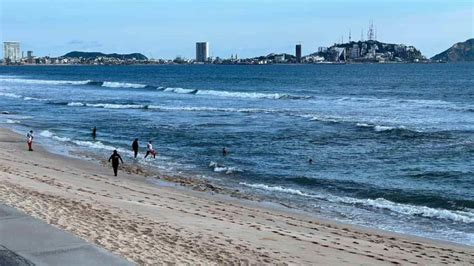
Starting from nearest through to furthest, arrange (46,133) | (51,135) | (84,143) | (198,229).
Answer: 1. (198,229)
2. (84,143)
3. (51,135)
4. (46,133)

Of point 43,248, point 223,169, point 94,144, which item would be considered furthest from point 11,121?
point 43,248

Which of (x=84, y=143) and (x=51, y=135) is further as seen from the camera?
(x=51, y=135)

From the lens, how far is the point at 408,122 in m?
44.0

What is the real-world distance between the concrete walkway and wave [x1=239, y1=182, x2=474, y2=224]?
39.3 ft

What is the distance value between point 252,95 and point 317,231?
209 feet

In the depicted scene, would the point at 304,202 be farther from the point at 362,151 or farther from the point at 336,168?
the point at 362,151

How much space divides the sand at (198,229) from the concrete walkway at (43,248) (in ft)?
2.59

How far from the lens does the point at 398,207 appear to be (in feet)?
63.9

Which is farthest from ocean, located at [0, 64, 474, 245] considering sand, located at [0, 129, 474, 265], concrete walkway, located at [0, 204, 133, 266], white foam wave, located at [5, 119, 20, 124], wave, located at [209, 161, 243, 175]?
concrete walkway, located at [0, 204, 133, 266]

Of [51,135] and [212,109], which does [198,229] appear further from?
[212,109]

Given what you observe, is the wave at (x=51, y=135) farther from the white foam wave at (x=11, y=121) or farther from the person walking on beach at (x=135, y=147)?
the person walking on beach at (x=135, y=147)

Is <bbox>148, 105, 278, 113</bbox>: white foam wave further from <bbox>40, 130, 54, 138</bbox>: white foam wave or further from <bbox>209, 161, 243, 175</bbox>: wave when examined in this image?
<bbox>209, 161, 243, 175</bbox>: wave

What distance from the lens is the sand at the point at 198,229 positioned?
1103 centimetres

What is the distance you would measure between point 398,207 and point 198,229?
839 cm
